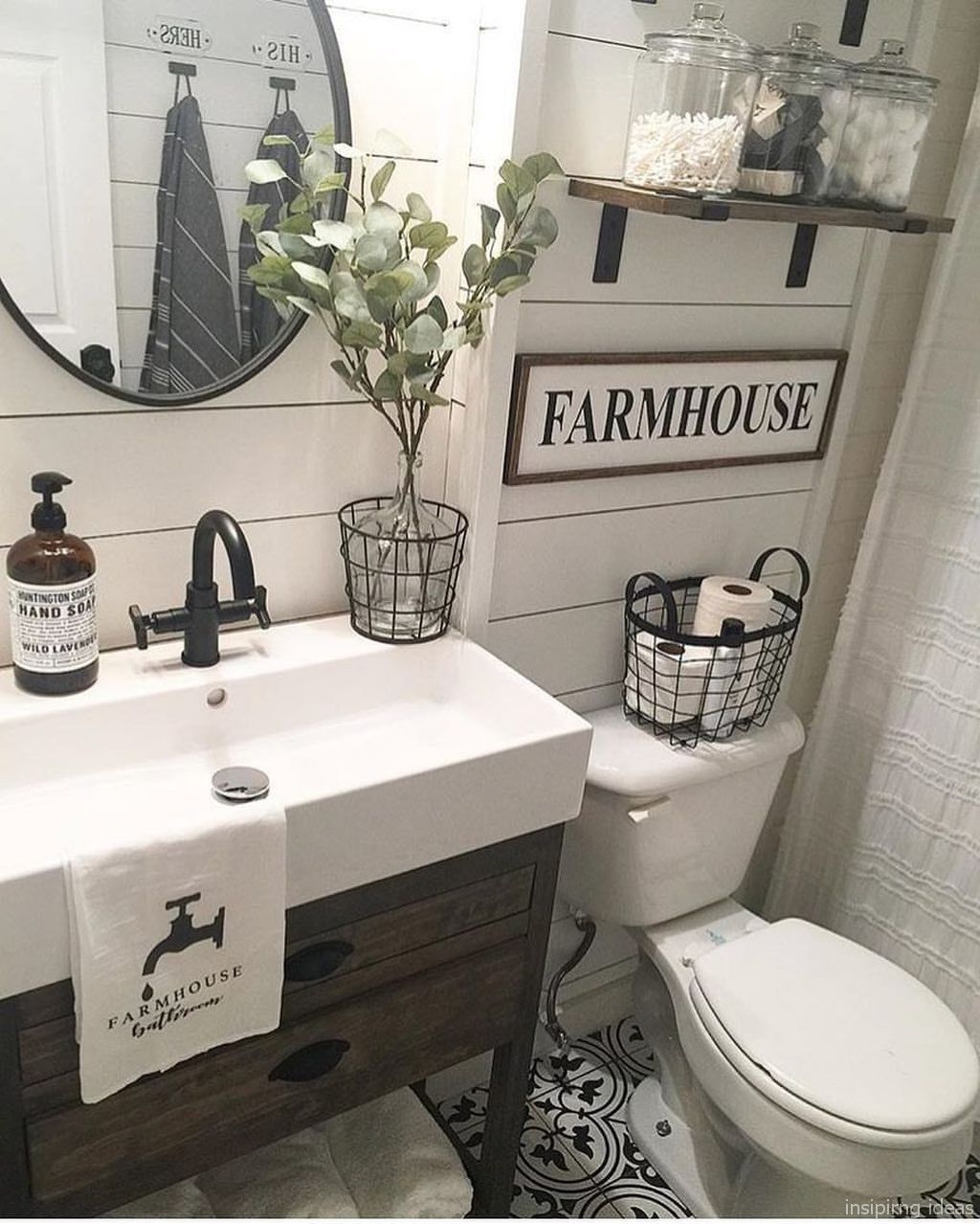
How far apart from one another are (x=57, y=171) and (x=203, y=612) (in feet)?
1.67

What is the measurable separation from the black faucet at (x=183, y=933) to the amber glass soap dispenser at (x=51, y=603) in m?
0.33

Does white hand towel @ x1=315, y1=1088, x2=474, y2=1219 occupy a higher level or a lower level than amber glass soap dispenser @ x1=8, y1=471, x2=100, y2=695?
lower

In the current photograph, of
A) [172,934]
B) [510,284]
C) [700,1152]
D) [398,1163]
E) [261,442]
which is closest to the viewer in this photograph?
[172,934]

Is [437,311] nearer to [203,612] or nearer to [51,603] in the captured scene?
[203,612]

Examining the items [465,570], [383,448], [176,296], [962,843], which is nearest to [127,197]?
[176,296]

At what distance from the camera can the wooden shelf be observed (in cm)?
130

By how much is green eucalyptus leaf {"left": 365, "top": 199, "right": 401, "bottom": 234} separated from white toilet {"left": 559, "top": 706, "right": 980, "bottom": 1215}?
802mm

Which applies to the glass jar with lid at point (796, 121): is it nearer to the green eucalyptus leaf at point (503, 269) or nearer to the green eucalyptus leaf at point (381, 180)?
the green eucalyptus leaf at point (503, 269)

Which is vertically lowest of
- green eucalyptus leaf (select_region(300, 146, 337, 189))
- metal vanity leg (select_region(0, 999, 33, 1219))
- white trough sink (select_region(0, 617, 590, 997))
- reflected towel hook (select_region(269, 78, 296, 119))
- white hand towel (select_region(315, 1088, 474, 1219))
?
white hand towel (select_region(315, 1088, 474, 1219))

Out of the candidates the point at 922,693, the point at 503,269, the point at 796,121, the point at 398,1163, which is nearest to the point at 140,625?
the point at 503,269

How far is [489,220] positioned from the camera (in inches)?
51.3

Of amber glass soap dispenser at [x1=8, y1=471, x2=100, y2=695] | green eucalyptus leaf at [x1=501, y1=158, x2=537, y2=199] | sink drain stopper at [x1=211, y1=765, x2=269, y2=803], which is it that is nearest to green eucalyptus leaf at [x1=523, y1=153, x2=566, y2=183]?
green eucalyptus leaf at [x1=501, y1=158, x2=537, y2=199]

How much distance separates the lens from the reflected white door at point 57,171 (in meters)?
1.12

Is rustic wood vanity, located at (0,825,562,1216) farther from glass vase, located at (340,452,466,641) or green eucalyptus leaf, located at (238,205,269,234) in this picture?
green eucalyptus leaf, located at (238,205,269,234)
